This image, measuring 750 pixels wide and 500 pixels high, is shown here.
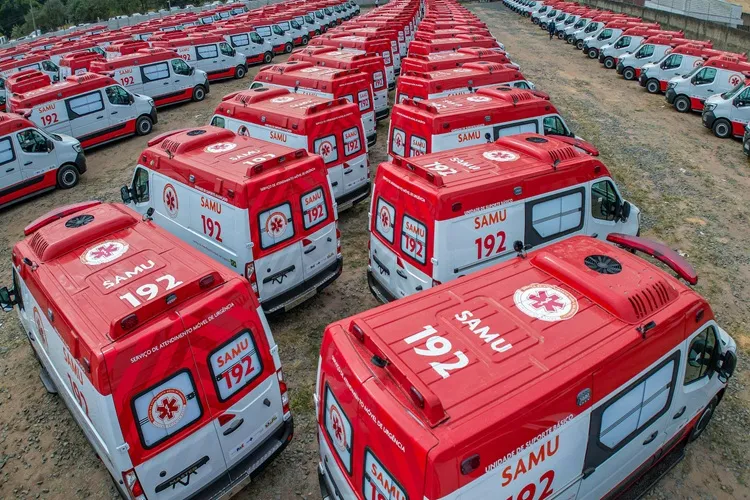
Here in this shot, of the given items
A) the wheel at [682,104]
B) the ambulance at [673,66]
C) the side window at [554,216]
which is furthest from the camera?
the ambulance at [673,66]

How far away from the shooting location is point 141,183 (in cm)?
918

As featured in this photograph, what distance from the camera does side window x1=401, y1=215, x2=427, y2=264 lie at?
6.55 metres

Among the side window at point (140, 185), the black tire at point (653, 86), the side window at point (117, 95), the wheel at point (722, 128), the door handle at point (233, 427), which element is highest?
the side window at point (117, 95)

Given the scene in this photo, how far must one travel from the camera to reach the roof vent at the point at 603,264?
4930 mm

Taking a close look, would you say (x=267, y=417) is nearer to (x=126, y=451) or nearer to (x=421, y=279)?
(x=126, y=451)

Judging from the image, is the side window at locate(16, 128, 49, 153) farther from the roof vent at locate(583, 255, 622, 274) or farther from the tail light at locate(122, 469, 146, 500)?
the roof vent at locate(583, 255, 622, 274)

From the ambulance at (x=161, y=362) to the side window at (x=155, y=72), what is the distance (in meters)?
16.4

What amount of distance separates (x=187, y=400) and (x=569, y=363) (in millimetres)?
3330

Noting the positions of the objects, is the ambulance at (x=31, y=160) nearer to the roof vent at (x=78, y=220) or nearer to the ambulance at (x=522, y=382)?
the roof vent at (x=78, y=220)

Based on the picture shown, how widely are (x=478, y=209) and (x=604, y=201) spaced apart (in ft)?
8.39

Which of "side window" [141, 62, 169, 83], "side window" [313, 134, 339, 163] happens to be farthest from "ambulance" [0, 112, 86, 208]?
"side window" [313, 134, 339, 163]

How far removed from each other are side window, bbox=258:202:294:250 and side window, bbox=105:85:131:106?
1260 centimetres

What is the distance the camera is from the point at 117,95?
16.9 meters

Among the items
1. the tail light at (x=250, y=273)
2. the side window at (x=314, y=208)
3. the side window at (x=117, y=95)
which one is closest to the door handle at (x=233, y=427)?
the tail light at (x=250, y=273)
